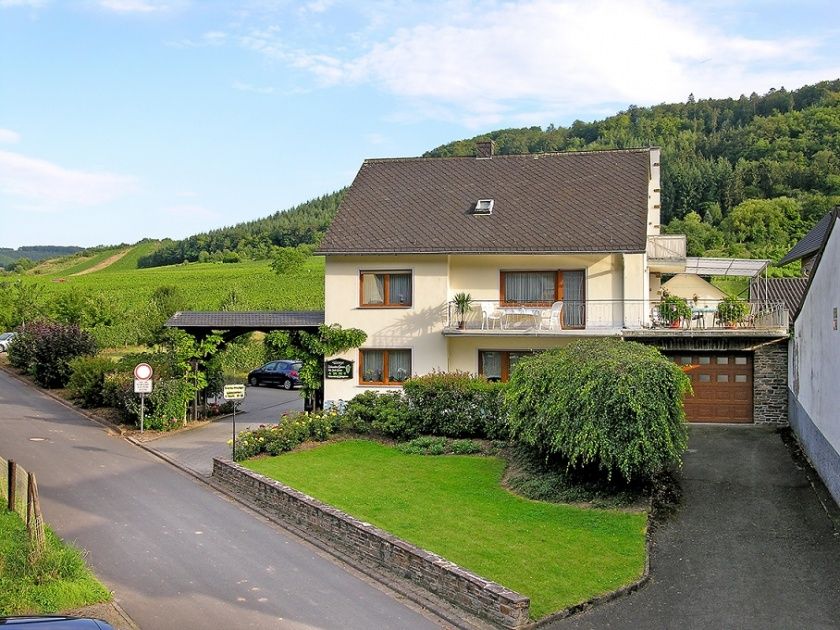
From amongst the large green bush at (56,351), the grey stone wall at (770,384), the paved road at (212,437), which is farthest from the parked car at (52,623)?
the large green bush at (56,351)

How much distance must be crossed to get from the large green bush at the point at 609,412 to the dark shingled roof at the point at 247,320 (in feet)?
33.3

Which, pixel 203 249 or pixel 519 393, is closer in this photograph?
pixel 519 393

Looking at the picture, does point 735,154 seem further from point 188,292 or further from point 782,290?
point 188,292

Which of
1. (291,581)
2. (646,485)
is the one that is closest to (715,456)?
(646,485)

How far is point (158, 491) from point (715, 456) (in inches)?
510

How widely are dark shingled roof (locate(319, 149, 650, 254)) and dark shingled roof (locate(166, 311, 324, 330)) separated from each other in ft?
7.15

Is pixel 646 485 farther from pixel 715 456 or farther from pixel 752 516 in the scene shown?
pixel 715 456

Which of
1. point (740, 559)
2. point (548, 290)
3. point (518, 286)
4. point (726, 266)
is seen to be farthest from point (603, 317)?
point (740, 559)

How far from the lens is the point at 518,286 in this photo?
2561 cm

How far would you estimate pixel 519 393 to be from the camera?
57.8ft

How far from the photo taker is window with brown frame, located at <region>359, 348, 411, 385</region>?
2566cm

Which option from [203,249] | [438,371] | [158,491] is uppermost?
[203,249]

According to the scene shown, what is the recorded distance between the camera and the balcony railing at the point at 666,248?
86.9 feet

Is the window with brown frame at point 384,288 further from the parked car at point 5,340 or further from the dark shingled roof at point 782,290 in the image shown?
the parked car at point 5,340
